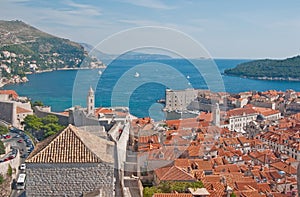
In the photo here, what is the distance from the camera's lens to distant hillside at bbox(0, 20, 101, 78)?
282ft

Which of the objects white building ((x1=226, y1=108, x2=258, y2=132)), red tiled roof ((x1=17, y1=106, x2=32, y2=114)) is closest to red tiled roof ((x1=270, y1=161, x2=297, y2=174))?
white building ((x1=226, y1=108, x2=258, y2=132))

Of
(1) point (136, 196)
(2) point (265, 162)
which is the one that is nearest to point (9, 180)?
(1) point (136, 196)

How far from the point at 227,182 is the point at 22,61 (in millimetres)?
86495

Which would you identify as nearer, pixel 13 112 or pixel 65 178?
pixel 65 178

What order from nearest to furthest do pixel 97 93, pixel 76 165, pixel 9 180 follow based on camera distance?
pixel 76 165 → pixel 9 180 → pixel 97 93

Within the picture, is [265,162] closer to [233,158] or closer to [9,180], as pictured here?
[233,158]

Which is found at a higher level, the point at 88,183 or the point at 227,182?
the point at 88,183

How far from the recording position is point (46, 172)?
5.51 meters

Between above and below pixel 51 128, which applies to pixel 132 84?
above

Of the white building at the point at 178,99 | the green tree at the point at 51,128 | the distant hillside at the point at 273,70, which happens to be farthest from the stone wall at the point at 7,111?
the distant hillside at the point at 273,70

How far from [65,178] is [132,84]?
1908cm

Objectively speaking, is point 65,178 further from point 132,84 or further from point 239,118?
point 239,118

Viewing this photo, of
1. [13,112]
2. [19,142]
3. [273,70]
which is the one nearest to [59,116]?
[13,112]

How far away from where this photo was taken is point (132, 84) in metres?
24.5
